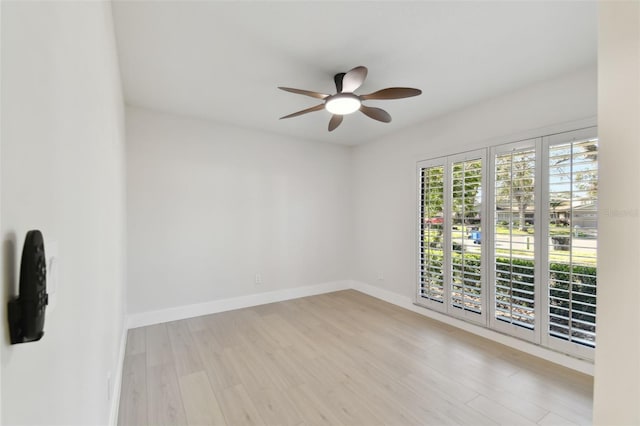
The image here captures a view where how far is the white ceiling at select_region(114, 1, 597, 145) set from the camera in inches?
69.6

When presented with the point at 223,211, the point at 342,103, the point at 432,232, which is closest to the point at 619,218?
the point at 342,103

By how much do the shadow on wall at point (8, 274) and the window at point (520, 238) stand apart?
10.3ft

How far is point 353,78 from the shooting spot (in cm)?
208

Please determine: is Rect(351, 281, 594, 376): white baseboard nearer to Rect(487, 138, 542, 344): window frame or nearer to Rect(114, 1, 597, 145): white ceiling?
Rect(487, 138, 542, 344): window frame

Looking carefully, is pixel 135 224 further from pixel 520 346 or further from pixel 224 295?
pixel 520 346

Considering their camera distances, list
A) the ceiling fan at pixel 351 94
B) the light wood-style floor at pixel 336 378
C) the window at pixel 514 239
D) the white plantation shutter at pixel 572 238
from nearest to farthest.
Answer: the light wood-style floor at pixel 336 378 < the ceiling fan at pixel 351 94 < the white plantation shutter at pixel 572 238 < the window at pixel 514 239

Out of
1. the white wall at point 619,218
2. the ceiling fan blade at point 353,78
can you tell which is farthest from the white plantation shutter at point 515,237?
the white wall at point 619,218

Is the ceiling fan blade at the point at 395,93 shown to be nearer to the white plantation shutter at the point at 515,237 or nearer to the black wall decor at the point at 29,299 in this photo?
the white plantation shutter at the point at 515,237

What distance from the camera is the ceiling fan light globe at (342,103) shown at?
2.31 meters

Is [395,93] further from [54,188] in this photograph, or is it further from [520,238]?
[54,188]

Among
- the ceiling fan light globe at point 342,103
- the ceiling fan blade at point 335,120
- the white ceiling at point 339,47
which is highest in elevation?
the white ceiling at point 339,47

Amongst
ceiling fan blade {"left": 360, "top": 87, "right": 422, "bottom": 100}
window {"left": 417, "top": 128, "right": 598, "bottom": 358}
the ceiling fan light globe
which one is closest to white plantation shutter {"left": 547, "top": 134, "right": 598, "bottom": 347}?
window {"left": 417, "top": 128, "right": 598, "bottom": 358}

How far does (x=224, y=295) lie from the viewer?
384 centimetres

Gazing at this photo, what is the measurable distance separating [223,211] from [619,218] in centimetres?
378
